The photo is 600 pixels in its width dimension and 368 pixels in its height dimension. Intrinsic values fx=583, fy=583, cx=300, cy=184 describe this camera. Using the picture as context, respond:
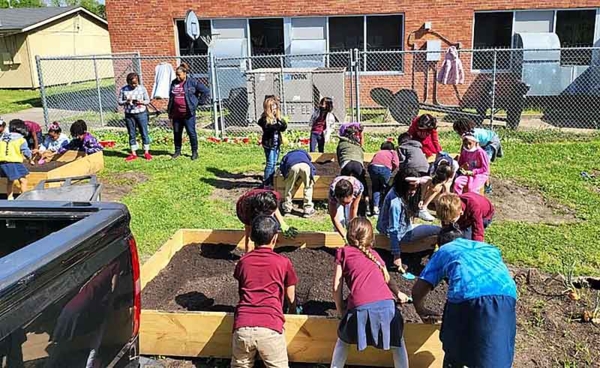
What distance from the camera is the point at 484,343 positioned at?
3566 millimetres

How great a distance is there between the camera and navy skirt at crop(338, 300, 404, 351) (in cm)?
392

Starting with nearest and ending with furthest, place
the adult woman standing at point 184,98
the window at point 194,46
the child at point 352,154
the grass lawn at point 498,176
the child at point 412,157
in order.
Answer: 1. the grass lawn at point 498,176
2. the child at point 412,157
3. the child at point 352,154
4. the adult woman standing at point 184,98
5. the window at point 194,46

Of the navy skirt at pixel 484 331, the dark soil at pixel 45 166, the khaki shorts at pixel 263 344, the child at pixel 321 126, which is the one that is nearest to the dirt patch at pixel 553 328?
the navy skirt at pixel 484 331

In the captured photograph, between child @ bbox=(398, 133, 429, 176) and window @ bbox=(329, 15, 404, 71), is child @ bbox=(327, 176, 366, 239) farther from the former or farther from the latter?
window @ bbox=(329, 15, 404, 71)

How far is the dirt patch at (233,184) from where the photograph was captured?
907 cm

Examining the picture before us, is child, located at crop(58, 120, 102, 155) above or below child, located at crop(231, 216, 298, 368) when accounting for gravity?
above

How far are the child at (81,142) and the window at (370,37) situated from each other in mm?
9306

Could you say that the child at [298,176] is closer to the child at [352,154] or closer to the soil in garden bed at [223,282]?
the child at [352,154]

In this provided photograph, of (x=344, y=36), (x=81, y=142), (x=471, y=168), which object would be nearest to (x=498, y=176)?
(x=471, y=168)

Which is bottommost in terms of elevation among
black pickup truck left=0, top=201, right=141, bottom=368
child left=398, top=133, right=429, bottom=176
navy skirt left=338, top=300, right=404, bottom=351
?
Answer: navy skirt left=338, top=300, right=404, bottom=351

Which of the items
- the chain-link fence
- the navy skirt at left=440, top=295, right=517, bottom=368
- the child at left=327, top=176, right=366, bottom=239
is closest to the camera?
the navy skirt at left=440, top=295, right=517, bottom=368

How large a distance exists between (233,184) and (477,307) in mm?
6606

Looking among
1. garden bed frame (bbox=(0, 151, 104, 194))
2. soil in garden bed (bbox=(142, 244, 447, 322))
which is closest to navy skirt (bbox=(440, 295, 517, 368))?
soil in garden bed (bbox=(142, 244, 447, 322))

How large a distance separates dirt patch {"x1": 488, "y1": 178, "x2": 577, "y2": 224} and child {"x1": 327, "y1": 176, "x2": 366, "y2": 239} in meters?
2.31
